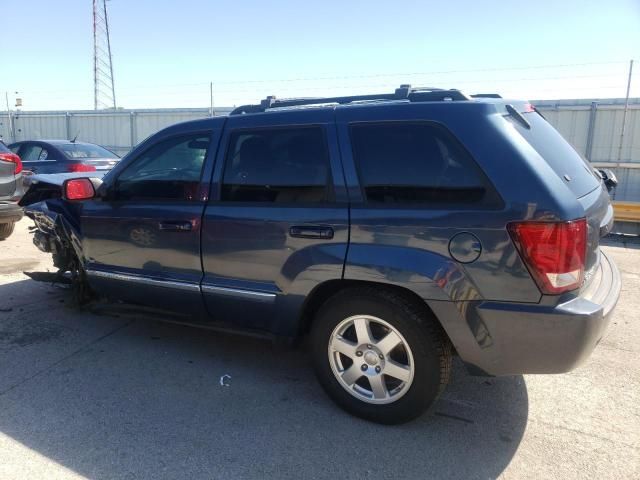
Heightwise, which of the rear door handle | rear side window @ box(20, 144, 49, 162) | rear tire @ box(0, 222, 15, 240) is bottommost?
rear tire @ box(0, 222, 15, 240)

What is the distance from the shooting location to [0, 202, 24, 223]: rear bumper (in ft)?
23.5

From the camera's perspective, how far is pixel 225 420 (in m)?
3.06

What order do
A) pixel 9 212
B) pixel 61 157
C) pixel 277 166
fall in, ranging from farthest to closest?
pixel 61 157 → pixel 9 212 → pixel 277 166

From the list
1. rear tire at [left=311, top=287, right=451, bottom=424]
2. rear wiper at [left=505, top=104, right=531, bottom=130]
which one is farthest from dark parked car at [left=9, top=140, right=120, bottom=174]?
rear wiper at [left=505, top=104, right=531, bottom=130]

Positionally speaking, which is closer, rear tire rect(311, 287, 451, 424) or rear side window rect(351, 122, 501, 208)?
rear side window rect(351, 122, 501, 208)

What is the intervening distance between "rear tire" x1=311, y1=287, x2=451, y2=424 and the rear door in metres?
0.23

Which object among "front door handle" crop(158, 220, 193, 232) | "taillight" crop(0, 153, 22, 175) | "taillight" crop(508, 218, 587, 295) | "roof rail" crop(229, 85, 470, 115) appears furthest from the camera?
"taillight" crop(0, 153, 22, 175)

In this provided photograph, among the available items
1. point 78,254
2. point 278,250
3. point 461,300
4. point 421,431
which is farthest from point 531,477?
point 78,254

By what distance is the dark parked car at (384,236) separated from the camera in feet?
8.29

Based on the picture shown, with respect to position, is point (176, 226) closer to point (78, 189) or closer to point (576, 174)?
point (78, 189)

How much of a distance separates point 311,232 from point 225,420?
4.08 ft

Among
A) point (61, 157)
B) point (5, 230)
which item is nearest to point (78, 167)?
point (61, 157)

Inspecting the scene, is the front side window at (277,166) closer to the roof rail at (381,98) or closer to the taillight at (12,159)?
the roof rail at (381,98)

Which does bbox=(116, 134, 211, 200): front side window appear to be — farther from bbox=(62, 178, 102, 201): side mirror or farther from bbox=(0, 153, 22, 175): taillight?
bbox=(0, 153, 22, 175): taillight
